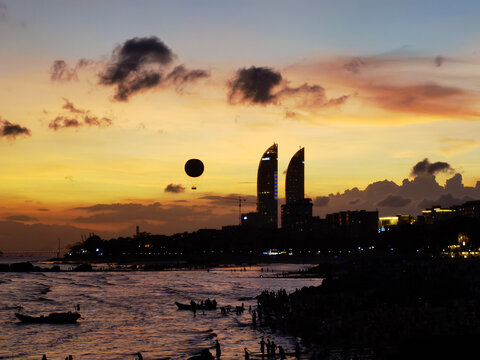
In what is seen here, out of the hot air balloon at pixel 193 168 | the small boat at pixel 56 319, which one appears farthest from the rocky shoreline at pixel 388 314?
the hot air balloon at pixel 193 168

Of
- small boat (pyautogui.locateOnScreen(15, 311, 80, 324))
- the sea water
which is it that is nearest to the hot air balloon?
the sea water

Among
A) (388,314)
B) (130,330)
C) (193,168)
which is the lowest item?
(130,330)

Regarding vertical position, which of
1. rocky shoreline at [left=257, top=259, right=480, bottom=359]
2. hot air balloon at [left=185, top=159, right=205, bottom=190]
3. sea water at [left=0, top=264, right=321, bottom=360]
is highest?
hot air balloon at [left=185, top=159, right=205, bottom=190]

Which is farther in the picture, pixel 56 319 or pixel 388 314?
pixel 56 319

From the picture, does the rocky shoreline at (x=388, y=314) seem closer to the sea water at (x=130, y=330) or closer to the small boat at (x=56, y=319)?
the sea water at (x=130, y=330)

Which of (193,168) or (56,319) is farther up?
(193,168)

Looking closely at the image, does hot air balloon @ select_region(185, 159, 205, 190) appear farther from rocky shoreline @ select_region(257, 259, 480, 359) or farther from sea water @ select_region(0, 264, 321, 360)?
rocky shoreline @ select_region(257, 259, 480, 359)

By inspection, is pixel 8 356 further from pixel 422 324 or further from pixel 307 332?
pixel 422 324

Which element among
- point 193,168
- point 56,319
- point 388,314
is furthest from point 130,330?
point 193,168

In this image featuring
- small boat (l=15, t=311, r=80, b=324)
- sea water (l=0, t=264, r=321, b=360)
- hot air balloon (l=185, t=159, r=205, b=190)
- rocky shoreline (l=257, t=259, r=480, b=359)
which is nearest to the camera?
rocky shoreline (l=257, t=259, r=480, b=359)

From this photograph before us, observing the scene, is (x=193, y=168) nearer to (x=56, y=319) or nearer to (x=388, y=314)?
(x=56, y=319)

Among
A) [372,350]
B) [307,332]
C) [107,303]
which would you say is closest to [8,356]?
[307,332]

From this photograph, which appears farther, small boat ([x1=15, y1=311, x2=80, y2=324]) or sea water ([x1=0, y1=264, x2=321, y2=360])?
small boat ([x1=15, y1=311, x2=80, y2=324])

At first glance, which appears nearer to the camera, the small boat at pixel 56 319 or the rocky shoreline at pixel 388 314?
the rocky shoreline at pixel 388 314
